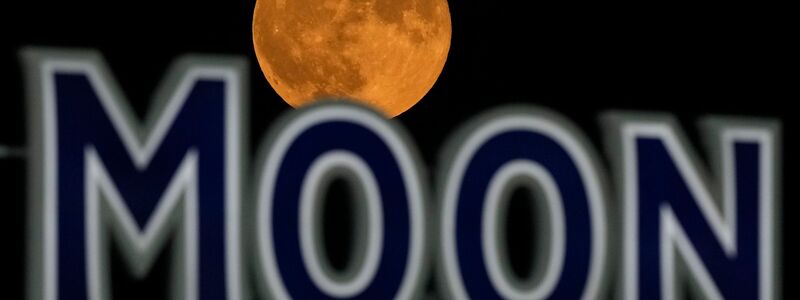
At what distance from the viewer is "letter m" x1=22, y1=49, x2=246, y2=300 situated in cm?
921

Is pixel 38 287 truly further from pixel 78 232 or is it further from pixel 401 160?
pixel 401 160

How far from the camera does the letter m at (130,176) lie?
9.21m

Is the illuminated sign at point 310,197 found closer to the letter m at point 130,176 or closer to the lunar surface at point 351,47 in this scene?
the letter m at point 130,176

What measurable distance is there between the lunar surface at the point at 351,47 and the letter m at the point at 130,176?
48 cm

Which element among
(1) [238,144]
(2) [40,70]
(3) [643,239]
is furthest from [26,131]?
(3) [643,239]

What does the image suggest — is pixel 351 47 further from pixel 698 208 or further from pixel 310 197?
pixel 698 208

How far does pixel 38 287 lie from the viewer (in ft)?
30.0

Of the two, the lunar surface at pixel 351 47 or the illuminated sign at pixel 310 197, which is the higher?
the lunar surface at pixel 351 47

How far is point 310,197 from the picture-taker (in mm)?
9531

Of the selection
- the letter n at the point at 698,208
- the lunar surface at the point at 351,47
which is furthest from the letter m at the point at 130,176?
the letter n at the point at 698,208

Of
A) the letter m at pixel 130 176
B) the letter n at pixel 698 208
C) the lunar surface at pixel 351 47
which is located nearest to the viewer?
the lunar surface at pixel 351 47

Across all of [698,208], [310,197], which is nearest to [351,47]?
[310,197]

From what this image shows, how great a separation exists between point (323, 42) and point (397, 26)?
16.5 inches

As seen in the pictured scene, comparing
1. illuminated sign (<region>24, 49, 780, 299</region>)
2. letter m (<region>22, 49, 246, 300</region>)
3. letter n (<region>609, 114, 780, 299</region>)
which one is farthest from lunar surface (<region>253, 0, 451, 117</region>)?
letter n (<region>609, 114, 780, 299</region>)
